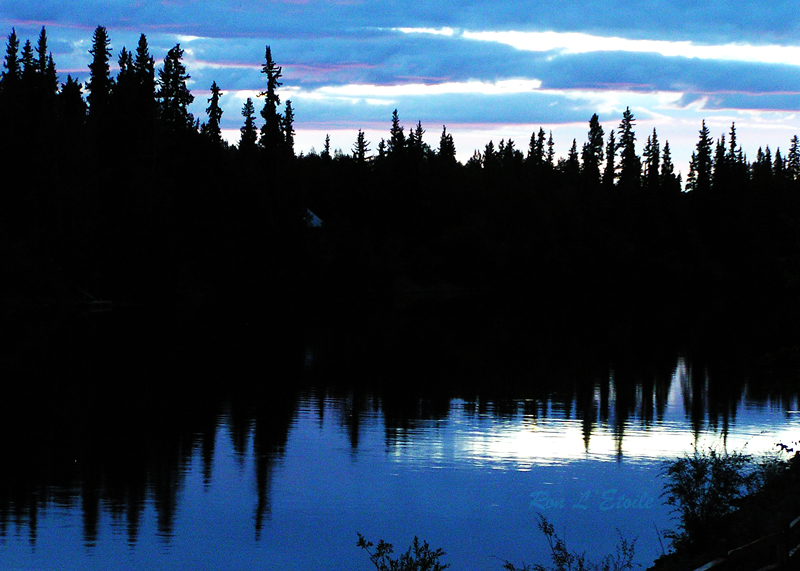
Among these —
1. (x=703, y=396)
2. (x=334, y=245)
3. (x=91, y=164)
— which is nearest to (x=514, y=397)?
(x=703, y=396)

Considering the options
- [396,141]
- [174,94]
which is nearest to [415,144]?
[396,141]

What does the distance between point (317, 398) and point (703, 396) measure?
38.3 feet

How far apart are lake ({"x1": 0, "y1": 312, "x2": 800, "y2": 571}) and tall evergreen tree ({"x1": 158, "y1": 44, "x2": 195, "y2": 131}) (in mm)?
52285

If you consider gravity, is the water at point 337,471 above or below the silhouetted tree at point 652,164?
below

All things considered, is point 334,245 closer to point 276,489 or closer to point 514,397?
point 514,397

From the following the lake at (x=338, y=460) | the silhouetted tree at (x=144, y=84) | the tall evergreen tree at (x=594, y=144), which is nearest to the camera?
the lake at (x=338, y=460)

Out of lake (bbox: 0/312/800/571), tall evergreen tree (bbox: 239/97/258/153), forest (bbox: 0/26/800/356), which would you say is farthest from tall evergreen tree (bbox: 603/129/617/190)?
lake (bbox: 0/312/800/571)

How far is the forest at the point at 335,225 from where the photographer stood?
2672 inches

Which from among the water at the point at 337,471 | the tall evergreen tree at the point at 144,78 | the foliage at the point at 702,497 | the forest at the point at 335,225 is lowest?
the water at the point at 337,471

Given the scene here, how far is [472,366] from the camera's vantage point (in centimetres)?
3800

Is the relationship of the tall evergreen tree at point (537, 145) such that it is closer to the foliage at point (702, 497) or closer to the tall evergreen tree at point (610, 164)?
the tall evergreen tree at point (610, 164)

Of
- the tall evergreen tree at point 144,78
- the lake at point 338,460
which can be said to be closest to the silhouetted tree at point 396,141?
the tall evergreen tree at point 144,78

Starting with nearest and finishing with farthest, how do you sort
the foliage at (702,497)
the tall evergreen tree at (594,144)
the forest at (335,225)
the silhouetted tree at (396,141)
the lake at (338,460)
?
1. the foliage at (702,497)
2. the lake at (338,460)
3. the forest at (335,225)
4. the silhouetted tree at (396,141)
5. the tall evergreen tree at (594,144)

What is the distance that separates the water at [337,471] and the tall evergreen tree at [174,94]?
5732cm
